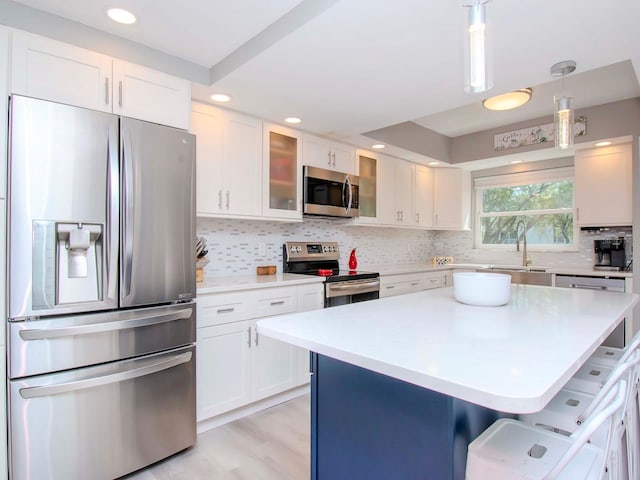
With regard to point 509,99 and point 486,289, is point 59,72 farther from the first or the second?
point 509,99

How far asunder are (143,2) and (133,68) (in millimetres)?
396

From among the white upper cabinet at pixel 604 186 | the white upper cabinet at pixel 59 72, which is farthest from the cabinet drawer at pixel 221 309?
the white upper cabinet at pixel 604 186

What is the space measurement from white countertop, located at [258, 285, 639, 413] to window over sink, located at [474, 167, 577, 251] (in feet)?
9.13

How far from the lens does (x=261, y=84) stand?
238cm

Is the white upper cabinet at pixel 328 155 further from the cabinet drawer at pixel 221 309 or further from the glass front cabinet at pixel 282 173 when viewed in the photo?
the cabinet drawer at pixel 221 309

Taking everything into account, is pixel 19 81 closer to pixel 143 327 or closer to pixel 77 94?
pixel 77 94

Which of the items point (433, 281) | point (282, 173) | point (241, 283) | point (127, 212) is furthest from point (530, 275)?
point (127, 212)

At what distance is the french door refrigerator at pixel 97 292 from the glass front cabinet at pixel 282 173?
0.95 meters

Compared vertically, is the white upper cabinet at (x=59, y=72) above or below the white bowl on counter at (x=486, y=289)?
above

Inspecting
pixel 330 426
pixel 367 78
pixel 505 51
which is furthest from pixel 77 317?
pixel 505 51

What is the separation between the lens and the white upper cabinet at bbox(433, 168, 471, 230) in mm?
4859

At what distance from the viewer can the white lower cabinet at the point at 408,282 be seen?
12.2 ft

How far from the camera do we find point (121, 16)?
74.5 inches

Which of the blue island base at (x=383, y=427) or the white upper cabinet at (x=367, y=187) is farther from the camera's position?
the white upper cabinet at (x=367, y=187)
